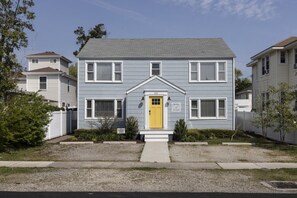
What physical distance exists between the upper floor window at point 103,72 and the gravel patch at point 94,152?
750 cm

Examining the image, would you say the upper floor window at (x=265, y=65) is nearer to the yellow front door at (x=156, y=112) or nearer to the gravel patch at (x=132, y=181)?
the yellow front door at (x=156, y=112)

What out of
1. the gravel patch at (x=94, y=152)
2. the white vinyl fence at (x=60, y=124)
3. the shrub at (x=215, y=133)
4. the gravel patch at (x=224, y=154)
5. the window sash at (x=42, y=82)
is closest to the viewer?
the gravel patch at (x=224, y=154)

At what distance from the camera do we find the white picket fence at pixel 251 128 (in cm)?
2065

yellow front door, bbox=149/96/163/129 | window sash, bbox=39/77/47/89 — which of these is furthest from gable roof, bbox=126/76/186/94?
window sash, bbox=39/77/47/89

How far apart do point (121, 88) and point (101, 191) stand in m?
17.8

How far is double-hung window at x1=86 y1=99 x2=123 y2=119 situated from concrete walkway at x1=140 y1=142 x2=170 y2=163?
737 centimetres

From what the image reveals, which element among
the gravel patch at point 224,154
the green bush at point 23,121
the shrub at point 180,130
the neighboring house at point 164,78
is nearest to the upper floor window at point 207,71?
the neighboring house at point 164,78

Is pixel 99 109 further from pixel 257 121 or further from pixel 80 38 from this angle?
pixel 80 38

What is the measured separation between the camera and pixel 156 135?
2275 centimetres

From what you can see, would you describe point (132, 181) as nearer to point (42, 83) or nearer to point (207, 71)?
point (207, 71)

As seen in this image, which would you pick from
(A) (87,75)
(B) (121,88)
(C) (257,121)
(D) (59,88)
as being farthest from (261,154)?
(D) (59,88)

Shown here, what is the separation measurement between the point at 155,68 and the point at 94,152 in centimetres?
1112

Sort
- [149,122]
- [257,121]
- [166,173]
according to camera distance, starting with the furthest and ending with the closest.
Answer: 1. [149,122]
2. [257,121]
3. [166,173]

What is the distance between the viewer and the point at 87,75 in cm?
2669
